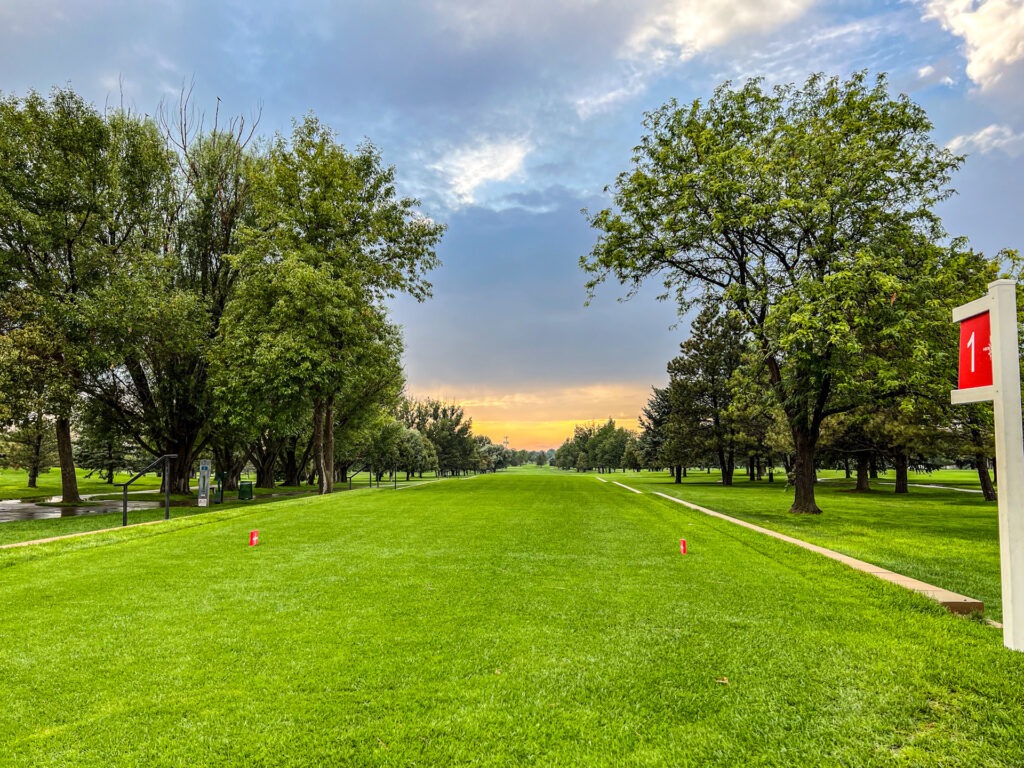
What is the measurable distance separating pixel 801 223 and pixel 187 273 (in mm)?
28994

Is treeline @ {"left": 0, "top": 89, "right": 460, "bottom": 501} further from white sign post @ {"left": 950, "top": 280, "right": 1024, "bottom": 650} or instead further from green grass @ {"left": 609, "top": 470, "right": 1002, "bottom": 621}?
white sign post @ {"left": 950, "top": 280, "right": 1024, "bottom": 650}

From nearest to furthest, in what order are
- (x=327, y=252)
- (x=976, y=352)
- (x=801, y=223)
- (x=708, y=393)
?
1. (x=976, y=352)
2. (x=801, y=223)
3. (x=327, y=252)
4. (x=708, y=393)

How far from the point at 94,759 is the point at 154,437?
29.0m

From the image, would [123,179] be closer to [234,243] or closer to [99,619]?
[234,243]

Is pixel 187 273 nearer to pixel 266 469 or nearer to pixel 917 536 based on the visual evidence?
pixel 266 469

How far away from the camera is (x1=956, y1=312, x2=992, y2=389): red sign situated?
466cm

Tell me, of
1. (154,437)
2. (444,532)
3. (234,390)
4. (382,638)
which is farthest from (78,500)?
(382,638)

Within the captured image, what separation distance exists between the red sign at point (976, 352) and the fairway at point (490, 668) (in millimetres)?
2428

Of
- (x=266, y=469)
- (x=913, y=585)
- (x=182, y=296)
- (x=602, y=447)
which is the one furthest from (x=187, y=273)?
(x=602, y=447)

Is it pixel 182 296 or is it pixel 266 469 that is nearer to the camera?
pixel 182 296

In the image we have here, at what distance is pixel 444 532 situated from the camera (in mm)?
12086

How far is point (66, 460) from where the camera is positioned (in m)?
22.6

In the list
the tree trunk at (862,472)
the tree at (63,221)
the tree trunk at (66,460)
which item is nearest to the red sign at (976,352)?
the tree at (63,221)

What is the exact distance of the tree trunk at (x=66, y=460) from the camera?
22.0m
